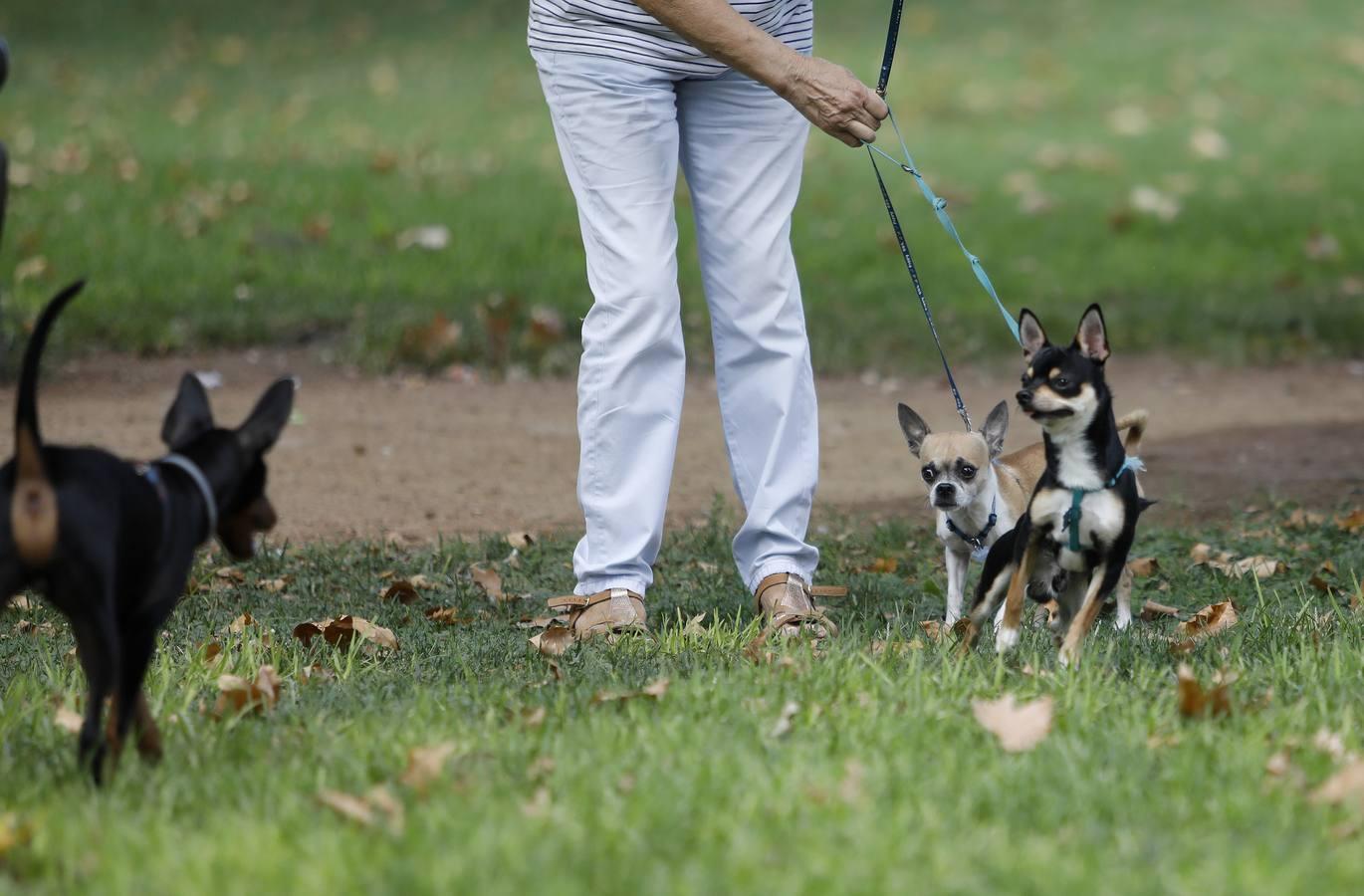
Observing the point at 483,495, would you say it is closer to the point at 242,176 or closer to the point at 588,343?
the point at 588,343

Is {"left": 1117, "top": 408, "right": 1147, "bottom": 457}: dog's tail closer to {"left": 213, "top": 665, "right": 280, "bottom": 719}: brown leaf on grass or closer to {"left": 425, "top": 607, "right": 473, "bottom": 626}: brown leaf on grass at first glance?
{"left": 425, "top": 607, "right": 473, "bottom": 626}: brown leaf on grass

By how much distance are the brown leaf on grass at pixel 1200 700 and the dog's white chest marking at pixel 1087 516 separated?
1.66 feet

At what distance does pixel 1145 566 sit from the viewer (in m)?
4.84

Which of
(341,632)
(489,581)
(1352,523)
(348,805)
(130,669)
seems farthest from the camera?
(1352,523)

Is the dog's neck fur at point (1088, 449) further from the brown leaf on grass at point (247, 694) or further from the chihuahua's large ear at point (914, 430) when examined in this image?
the brown leaf on grass at point (247, 694)

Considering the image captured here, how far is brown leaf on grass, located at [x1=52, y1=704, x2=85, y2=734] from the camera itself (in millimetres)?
3051

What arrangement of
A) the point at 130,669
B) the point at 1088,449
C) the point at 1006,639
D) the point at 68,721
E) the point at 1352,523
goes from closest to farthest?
1. the point at 130,669
2. the point at 68,721
3. the point at 1088,449
4. the point at 1006,639
5. the point at 1352,523

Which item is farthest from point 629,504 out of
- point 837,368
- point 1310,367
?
point 1310,367

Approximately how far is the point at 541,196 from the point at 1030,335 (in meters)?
6.92

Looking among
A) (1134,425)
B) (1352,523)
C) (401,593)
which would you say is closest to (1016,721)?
(1134,425)

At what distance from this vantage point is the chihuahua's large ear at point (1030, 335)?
11.7 feet

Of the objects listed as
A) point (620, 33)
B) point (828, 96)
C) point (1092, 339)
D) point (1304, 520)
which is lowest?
point (1304, 520)

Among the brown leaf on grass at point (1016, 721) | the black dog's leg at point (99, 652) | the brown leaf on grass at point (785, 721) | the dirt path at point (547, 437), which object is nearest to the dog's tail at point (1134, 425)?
the dirt path at point (547, 437)

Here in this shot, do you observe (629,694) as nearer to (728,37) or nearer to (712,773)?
(712,773)
